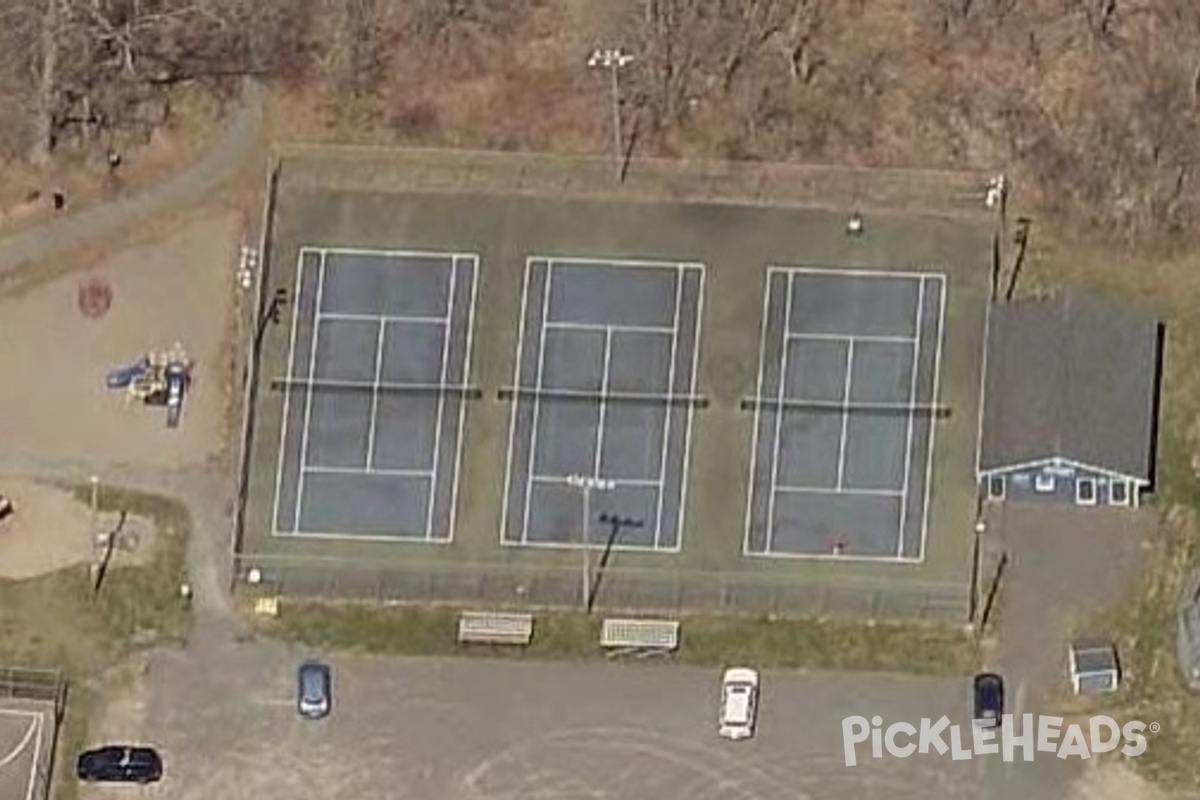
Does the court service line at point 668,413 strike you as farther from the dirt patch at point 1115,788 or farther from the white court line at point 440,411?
the dirt patch at point 1115,788

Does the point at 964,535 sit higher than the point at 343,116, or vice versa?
the point at 343,116

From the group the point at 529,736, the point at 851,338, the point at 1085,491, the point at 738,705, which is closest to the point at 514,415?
the point at 529,736

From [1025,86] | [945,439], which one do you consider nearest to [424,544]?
[945,439]

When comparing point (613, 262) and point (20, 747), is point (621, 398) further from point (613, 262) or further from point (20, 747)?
point (20, 747)

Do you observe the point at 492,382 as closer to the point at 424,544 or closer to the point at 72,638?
the point at 424,544

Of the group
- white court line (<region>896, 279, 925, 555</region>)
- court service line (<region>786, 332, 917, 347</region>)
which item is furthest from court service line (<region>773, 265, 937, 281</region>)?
court service line (<region>786, 332, 917, 347</region>)

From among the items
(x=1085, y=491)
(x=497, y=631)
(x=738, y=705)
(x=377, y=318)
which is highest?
(x=377, y=318)

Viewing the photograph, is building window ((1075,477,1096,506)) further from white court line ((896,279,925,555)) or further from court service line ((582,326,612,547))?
court service line ((582,326,612,547))
